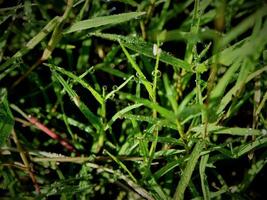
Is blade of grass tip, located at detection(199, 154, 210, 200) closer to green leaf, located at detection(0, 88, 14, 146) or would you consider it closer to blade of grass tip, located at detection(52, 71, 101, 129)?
blade of grass tip, located at detection(52, 71, 101, 129)

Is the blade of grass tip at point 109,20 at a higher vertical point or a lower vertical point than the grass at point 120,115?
higher

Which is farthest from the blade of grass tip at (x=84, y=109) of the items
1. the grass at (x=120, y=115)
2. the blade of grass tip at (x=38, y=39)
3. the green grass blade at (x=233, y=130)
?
the green grass blade at (x=233, y=130)

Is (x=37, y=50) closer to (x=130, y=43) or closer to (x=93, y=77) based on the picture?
(x=93, y=77)

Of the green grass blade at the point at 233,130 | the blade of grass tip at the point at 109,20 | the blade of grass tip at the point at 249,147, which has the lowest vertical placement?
the blade of grass tip at the point at 249,147

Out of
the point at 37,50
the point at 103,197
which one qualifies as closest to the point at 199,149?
the point at 103,197

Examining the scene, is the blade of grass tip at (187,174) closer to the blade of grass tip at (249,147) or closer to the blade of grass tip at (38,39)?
the blade of grass tip at (249,147)

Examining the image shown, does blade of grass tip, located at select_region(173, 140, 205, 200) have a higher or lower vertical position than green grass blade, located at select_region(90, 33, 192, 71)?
lower

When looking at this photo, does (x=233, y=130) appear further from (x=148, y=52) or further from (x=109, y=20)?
(x=109, y=20)

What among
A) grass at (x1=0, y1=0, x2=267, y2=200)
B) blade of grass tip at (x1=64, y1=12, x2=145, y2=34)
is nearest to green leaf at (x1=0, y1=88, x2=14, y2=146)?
grass at (x1=0, y1=0, x2=267, y2=200)
